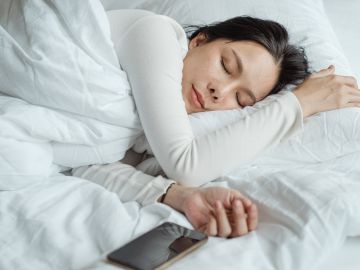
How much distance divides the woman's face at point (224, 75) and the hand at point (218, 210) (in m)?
0.28

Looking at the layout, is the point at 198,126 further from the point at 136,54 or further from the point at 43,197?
the point at 43,197

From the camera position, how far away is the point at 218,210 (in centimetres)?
98

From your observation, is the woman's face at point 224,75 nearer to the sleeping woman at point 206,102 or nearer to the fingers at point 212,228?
the sleeping woman at point 206,102

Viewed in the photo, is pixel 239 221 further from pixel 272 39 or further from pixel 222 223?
pixel 272 39

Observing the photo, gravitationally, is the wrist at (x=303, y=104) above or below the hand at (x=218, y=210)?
above

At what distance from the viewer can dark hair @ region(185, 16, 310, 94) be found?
1379 mm

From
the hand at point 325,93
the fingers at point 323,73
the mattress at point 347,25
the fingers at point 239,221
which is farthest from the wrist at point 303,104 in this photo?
the mattress at point 347,25

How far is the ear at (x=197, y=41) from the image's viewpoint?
4.67ft

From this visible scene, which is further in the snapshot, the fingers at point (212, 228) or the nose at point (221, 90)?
the nose at point (221, 90)

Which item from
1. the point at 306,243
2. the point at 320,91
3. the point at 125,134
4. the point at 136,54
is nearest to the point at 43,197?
the point at 125,134

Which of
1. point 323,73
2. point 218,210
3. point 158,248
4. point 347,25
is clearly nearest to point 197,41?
point 323,73

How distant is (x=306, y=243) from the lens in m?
0.92

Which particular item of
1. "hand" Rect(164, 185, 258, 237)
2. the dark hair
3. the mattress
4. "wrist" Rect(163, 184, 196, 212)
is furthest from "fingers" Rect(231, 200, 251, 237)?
the mattress

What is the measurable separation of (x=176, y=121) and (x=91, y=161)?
0.21 m
